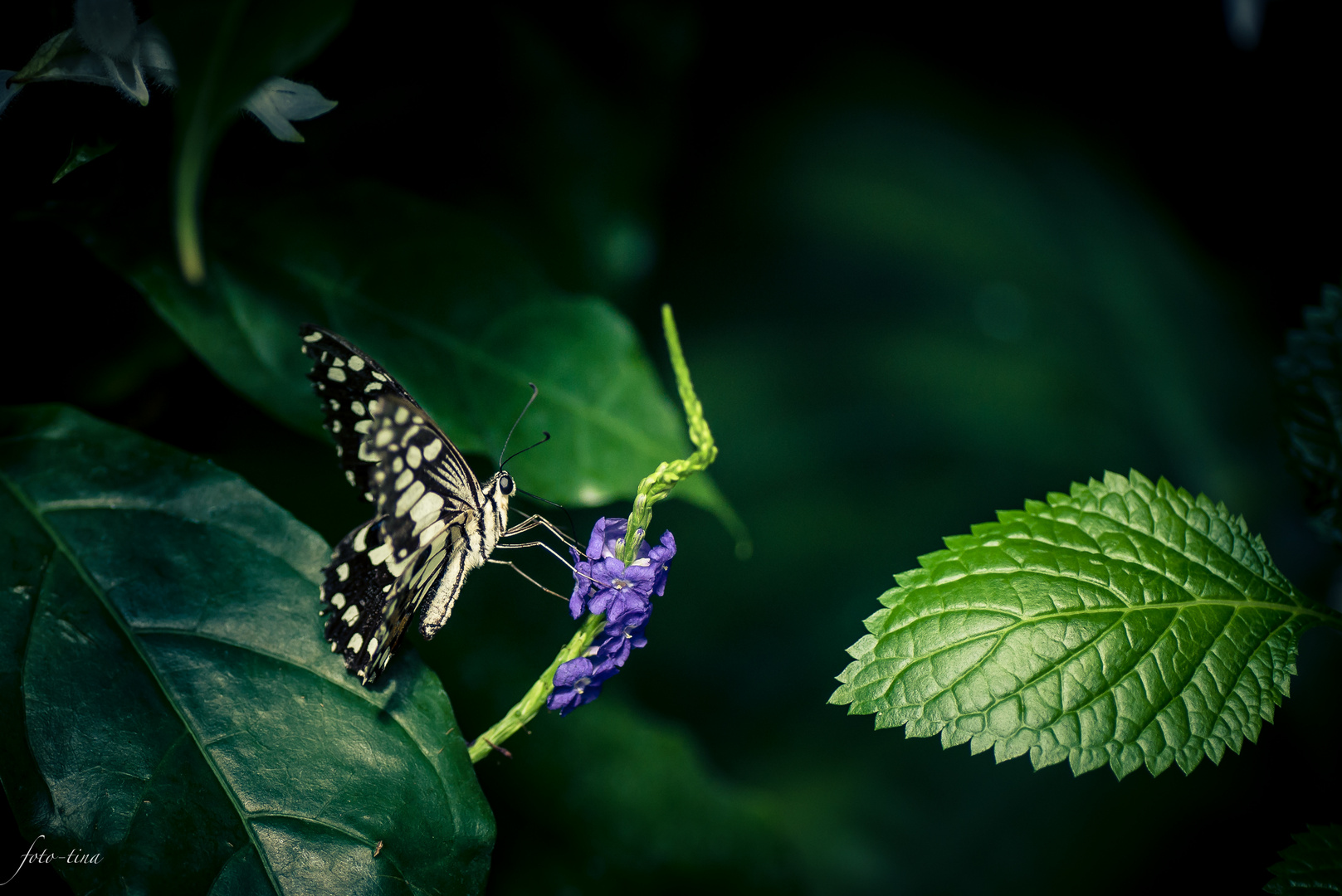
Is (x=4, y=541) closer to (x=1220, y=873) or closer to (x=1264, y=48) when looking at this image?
(x=1220, y=873)

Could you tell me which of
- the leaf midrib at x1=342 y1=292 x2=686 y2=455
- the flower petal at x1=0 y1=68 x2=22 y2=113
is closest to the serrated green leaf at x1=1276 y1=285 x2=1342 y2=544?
the leaf midrib at x1=342 y1=292 x2=686 y2=455

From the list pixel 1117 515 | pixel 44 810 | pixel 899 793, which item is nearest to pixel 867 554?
pixel 899 793

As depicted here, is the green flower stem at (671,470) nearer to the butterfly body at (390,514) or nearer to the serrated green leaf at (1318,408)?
the butterfly body at (390,514)

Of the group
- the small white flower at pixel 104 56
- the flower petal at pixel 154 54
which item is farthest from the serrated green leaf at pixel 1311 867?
the flower petal at pixel 154 54

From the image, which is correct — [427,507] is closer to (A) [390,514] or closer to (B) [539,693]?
(A) [390,514]

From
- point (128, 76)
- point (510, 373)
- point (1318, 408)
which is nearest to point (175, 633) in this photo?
point (510, 373)

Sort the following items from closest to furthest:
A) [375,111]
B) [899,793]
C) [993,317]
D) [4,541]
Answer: [4,541] < [375,111] < [899,793] < [993,317]
